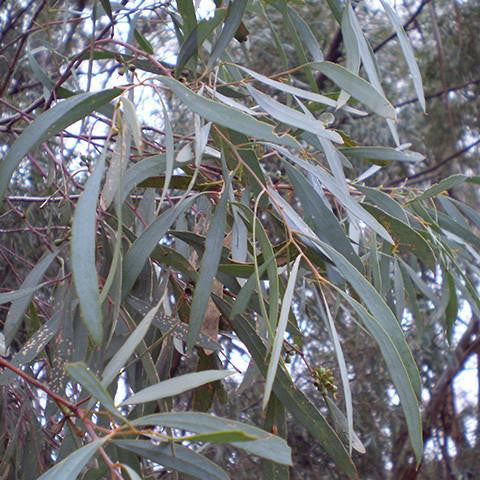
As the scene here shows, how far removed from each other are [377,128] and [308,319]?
1068 mm

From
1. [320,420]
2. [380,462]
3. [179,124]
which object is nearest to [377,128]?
[179,124]

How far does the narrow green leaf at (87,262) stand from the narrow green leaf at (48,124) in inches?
3.7

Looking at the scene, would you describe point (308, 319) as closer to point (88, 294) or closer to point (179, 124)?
point (179, 124)

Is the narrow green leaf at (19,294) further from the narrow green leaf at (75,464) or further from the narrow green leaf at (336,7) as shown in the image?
the narrow green leaf at (336,7)

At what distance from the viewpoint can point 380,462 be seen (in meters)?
4.03

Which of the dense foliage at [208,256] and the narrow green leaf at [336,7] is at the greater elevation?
the narrow green leaf at [336,7]

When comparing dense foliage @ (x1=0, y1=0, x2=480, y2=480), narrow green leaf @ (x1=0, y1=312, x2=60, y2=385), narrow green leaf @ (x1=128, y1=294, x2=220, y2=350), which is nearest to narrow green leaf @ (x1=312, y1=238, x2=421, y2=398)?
dense foliage @ (x1=0, y1=0, x2=480, y2=480)

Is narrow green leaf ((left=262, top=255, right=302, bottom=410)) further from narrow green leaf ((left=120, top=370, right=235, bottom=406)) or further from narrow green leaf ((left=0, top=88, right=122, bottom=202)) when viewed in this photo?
narrow green leaf ((left=0, top=88, right=122, bottom=202))

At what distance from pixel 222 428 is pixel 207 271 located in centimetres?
33

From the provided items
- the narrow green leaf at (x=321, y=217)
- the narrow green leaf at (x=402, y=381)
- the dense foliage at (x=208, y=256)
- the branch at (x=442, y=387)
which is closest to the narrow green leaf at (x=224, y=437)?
the dense foliage at (x=208, y=256)

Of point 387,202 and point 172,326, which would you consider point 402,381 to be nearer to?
point 172,326

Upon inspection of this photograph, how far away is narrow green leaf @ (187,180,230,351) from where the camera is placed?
3.65ft

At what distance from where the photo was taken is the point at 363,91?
3.78 ft

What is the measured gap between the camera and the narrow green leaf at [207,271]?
1.11 m
